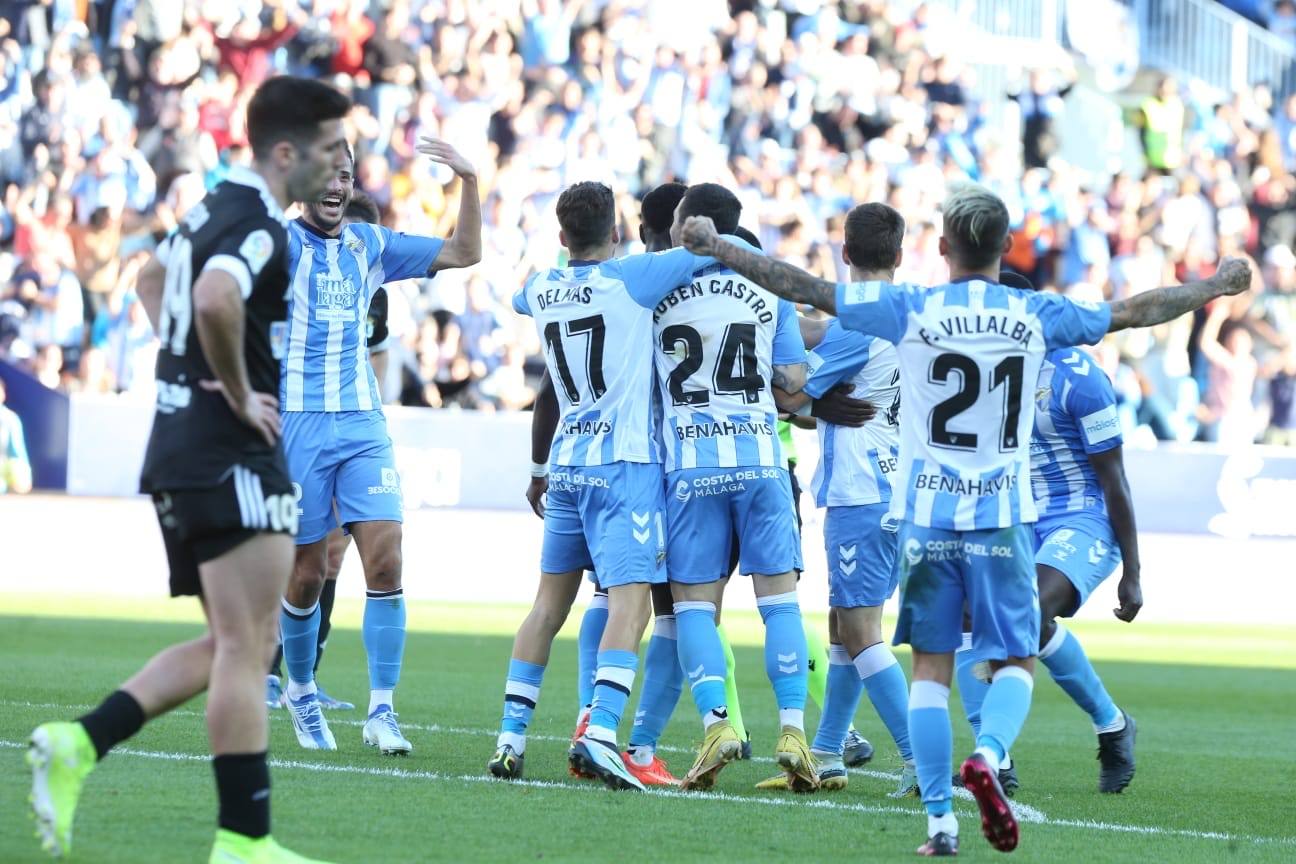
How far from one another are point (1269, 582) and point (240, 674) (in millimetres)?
17356

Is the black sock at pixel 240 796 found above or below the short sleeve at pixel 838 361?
below

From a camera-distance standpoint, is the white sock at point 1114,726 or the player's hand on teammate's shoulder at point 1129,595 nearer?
the player's hand on teammate's shoulder at point 1129,595

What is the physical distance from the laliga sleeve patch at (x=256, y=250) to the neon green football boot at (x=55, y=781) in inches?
50.7

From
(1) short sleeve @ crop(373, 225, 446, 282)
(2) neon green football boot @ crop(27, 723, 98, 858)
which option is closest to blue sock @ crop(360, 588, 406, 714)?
(1) short sleeve @ crop(373, 225, 446, 282)

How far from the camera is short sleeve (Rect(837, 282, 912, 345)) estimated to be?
5910mm

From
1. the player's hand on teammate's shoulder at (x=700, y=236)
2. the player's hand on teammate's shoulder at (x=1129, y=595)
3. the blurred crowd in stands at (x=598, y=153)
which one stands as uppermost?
the blurred crowd in stands at (x=598, y=153)

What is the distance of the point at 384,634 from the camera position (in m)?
8.09

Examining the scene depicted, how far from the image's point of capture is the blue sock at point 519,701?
286 inches

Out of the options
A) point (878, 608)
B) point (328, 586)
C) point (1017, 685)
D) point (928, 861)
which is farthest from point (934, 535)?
→ point (328, 586)

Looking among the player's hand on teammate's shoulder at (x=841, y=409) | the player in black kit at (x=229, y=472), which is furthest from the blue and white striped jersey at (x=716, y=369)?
the player in black kit at (x=229, y=472)

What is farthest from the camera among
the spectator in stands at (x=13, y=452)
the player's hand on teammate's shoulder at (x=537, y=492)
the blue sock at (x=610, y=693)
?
the spectator in stands at (x=13, y=452)

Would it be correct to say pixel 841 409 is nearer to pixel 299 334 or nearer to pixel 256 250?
pixel 299 334

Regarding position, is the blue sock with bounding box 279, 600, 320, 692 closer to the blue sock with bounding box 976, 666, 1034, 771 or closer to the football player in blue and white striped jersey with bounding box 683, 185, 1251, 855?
the football player in blue and white striped jersey with bounding box 683, 185, 1251, 855

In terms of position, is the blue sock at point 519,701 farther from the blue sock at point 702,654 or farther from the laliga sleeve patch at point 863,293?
the laliga sleeve patch at point 863,293
